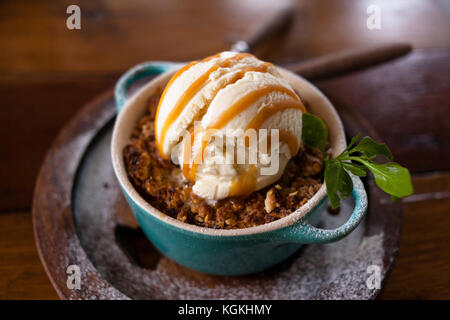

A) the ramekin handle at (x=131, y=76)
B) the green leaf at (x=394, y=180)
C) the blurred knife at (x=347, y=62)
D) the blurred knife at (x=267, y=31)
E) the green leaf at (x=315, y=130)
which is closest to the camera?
the green leaf at (x=394, y=180)

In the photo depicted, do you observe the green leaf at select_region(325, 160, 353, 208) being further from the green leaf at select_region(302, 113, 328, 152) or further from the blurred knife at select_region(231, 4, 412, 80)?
the blurred knife at select_region(231, 4, 412, 80)

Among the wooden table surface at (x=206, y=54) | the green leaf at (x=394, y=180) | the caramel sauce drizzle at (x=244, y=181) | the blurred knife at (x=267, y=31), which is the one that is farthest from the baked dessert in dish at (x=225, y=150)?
the blurred knife at (x=267, y=31)

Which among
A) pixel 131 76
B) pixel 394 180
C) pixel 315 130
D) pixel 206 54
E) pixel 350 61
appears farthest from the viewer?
pixel 206 54

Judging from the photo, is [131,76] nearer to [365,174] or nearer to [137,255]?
[137,255]

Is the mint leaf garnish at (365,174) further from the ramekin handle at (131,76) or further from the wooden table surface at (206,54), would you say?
the ramekin handle at (131,76)

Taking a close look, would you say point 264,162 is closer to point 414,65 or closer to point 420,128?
point 420,128

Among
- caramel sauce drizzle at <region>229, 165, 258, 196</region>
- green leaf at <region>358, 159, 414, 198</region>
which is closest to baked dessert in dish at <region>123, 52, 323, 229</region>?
caramel sauce drizzle at <region>229, 165, 258, 196</region>

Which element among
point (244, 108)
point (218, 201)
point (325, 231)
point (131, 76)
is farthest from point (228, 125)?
point (131, 76)
